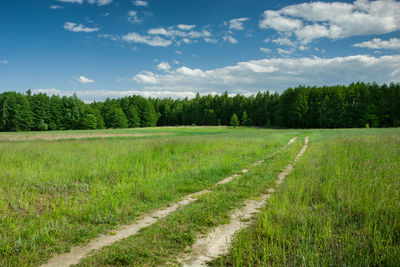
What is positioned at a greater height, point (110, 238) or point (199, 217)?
point (199, 217)

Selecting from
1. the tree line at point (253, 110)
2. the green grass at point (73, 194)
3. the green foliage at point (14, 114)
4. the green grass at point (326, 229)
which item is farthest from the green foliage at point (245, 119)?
the green grass at point (326, 229)

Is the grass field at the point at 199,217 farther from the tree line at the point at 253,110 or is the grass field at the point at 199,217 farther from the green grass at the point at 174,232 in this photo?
the tree line at the point at 253,110

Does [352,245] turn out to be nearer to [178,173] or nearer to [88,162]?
[178,173]

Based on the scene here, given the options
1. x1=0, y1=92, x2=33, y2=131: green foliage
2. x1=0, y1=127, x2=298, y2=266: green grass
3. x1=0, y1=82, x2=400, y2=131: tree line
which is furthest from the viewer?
x1=0, y1=82, x2=400, y2=131: tree line

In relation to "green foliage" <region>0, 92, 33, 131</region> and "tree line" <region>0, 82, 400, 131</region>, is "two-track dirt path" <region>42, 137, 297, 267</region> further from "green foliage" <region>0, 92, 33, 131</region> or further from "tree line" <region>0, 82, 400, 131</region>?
"green foliage" <region>0, 92, 33, 131</region>

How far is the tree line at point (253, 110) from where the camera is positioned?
69.9m

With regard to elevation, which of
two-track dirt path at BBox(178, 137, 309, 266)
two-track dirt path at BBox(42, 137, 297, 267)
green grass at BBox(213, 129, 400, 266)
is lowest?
two-track dirt path at BBox(42, 137, 297, 267)

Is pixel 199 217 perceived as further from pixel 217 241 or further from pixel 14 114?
pixel 14 114

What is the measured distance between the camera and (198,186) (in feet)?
27.0

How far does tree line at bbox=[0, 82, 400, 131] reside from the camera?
69938mm

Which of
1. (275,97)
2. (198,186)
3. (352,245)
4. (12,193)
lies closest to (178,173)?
(198,186)

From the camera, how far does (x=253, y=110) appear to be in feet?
334

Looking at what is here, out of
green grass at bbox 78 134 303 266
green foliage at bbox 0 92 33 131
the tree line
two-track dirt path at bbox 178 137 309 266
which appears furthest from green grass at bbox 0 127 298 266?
the tree line

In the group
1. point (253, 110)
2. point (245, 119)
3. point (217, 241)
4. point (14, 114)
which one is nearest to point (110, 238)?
point (217, 241)
